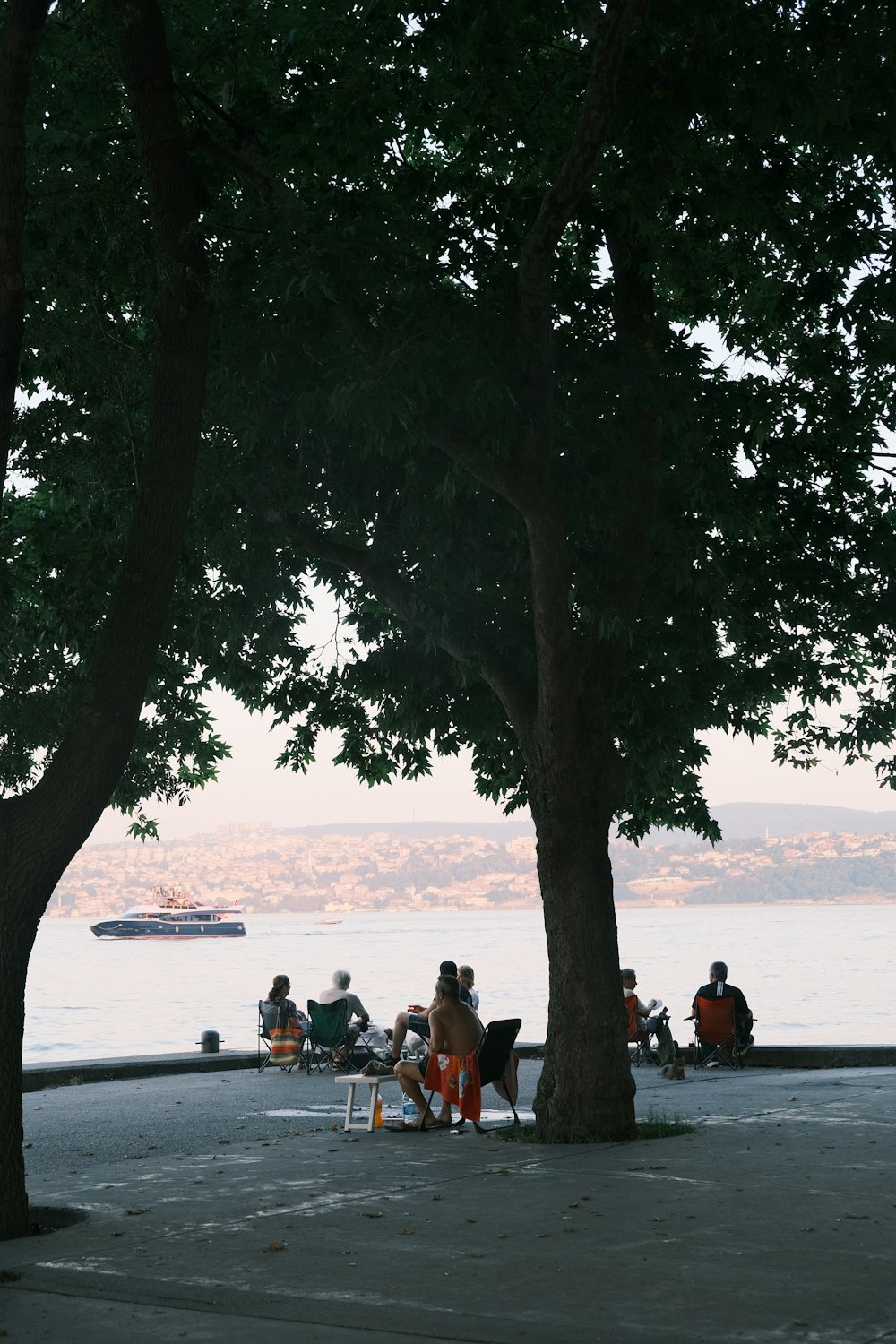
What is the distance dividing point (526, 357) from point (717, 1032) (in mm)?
11536

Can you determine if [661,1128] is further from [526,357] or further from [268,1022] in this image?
[268,1022]

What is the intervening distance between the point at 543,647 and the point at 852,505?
4.82 metres

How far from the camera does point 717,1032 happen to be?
2070cm

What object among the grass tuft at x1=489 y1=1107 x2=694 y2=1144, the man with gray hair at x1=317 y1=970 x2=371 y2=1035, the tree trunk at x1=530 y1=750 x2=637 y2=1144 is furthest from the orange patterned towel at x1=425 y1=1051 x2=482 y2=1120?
the man with gray hair at x1=317 y1=970 x2=371 y2=1035

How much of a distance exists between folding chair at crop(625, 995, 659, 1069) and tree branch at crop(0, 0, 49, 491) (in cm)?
1302

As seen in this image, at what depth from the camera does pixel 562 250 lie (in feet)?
49.4

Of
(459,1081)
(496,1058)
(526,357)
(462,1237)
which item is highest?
(526,357)

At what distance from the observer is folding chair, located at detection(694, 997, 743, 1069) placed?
20.6m

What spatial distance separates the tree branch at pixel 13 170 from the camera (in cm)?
997

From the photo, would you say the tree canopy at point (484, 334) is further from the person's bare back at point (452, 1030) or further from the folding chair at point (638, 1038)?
the folding chair at point (638, 1038)

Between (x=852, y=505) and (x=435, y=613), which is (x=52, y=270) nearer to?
(x=435, y=613)

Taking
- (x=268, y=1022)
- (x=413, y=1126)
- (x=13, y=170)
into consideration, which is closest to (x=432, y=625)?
(x=413, y=1126)

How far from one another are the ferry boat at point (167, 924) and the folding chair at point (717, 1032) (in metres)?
140

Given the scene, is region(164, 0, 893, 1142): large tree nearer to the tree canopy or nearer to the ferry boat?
the tree canopy
